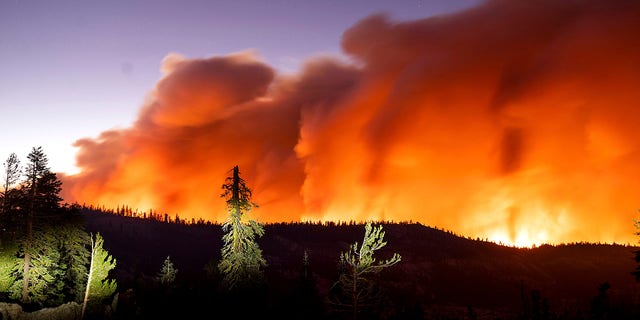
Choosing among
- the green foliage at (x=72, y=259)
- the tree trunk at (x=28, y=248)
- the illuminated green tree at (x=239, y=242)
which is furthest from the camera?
the green foliage at (x=72, y=259)

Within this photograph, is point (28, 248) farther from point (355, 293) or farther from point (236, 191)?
point (355, 293)

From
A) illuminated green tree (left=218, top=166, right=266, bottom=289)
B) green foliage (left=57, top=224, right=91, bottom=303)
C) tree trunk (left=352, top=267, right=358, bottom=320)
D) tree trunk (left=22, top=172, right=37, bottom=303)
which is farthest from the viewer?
green foliage (left=57, top=224, right=91, bottom=303)

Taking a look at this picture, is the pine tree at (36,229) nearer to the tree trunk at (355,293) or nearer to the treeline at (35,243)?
the treeline at (35,243)

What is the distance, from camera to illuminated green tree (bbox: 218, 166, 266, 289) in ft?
123

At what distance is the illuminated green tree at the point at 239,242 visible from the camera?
3762 cm

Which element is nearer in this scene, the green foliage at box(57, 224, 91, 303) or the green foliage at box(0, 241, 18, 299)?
the green foliage at box(0, 241, 18, 299)

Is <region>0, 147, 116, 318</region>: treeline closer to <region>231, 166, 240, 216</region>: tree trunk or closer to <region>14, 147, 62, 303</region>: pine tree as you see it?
<region>14, 147, 62, 303</region>: pine tree

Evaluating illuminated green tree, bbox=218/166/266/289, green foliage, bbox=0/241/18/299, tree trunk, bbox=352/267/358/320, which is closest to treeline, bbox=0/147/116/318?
green foliage, bbox=0/241/18/299

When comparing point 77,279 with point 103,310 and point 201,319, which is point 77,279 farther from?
point 201,319

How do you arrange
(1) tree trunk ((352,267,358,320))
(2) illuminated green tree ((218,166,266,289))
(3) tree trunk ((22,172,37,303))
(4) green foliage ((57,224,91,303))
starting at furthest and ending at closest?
(4) green foliage ((57,224,91,303)) → (3) tree trunk ((22,172,37,303)) → (2) illuminated green tree ((218,166,266,289)) → (1) tree trunk ((352,267,358,320))

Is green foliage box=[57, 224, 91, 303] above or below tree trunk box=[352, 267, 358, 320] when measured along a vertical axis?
above

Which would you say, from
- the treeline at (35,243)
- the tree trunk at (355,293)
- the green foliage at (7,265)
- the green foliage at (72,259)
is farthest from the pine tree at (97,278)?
the tree trunk at (355,293)

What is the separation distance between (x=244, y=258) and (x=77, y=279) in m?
22.0

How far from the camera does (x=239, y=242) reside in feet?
125
